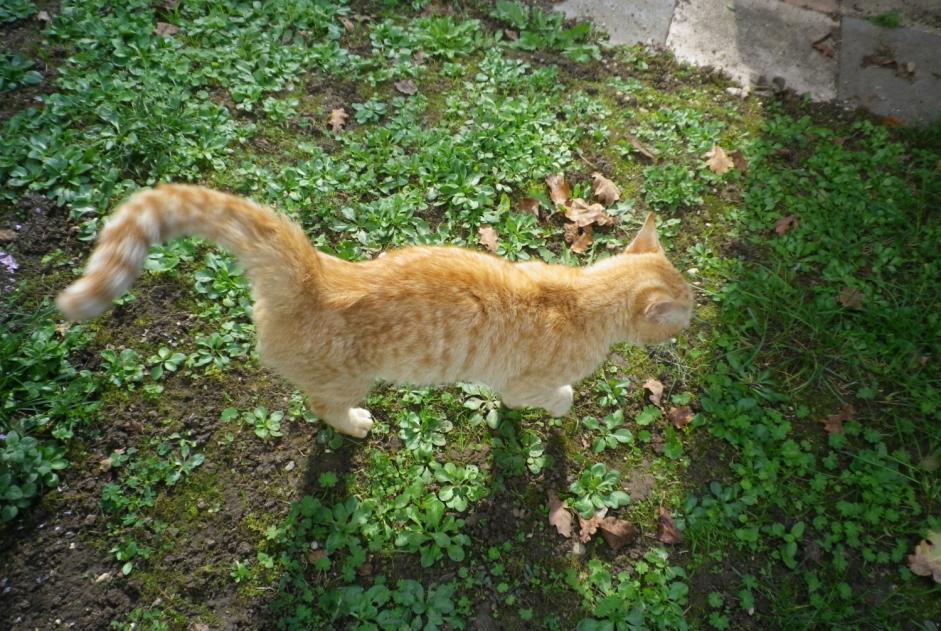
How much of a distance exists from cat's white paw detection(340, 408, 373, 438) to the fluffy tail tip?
63.2 inches

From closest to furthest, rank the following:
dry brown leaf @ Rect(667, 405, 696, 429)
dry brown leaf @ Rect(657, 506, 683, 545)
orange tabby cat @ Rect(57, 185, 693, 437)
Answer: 1. orange tabby cat @ Rect(57, 185, 693, 437)
2. dry brown leaf @ Rect(657, 506, 683, 545)
3. dry brown leaf @ Rect(667, 405, 696, 429)

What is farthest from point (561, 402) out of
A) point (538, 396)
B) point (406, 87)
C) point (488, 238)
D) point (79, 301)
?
point (406, 87)

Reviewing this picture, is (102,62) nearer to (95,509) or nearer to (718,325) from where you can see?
(95,509)

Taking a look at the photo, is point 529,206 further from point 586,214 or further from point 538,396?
point 538,396

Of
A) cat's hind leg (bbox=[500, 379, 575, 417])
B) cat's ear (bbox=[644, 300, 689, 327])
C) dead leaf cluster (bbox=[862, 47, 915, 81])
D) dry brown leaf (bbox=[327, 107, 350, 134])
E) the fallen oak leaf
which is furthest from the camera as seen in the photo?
dead leaf cluster (bbox=[862, 47, 915, 81])

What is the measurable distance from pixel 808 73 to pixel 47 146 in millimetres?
7182

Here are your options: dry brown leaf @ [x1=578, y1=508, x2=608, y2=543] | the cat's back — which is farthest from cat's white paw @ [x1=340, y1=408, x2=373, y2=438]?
dry brown leaf @ [x1=578, y1=508, x2=608, y2=543]

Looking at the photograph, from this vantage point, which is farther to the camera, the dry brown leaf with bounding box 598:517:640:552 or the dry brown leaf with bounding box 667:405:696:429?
the dry brown leaf with bounding box 667:405:696:429

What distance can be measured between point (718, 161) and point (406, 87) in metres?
3.01

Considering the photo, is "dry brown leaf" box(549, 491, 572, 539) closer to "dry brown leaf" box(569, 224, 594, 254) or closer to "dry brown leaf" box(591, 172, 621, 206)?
"dry brown leaf" box(569, 224, 594, 254)

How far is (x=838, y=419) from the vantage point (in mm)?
3869

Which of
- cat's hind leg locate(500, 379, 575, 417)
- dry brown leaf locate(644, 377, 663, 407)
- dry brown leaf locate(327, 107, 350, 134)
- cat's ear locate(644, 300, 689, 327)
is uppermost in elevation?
dry brown leaf locate(327, 107, 350, 134)

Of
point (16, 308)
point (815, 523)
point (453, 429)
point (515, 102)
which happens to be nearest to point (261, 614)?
point (453, 429)

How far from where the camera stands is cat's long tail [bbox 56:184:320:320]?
215 cm
